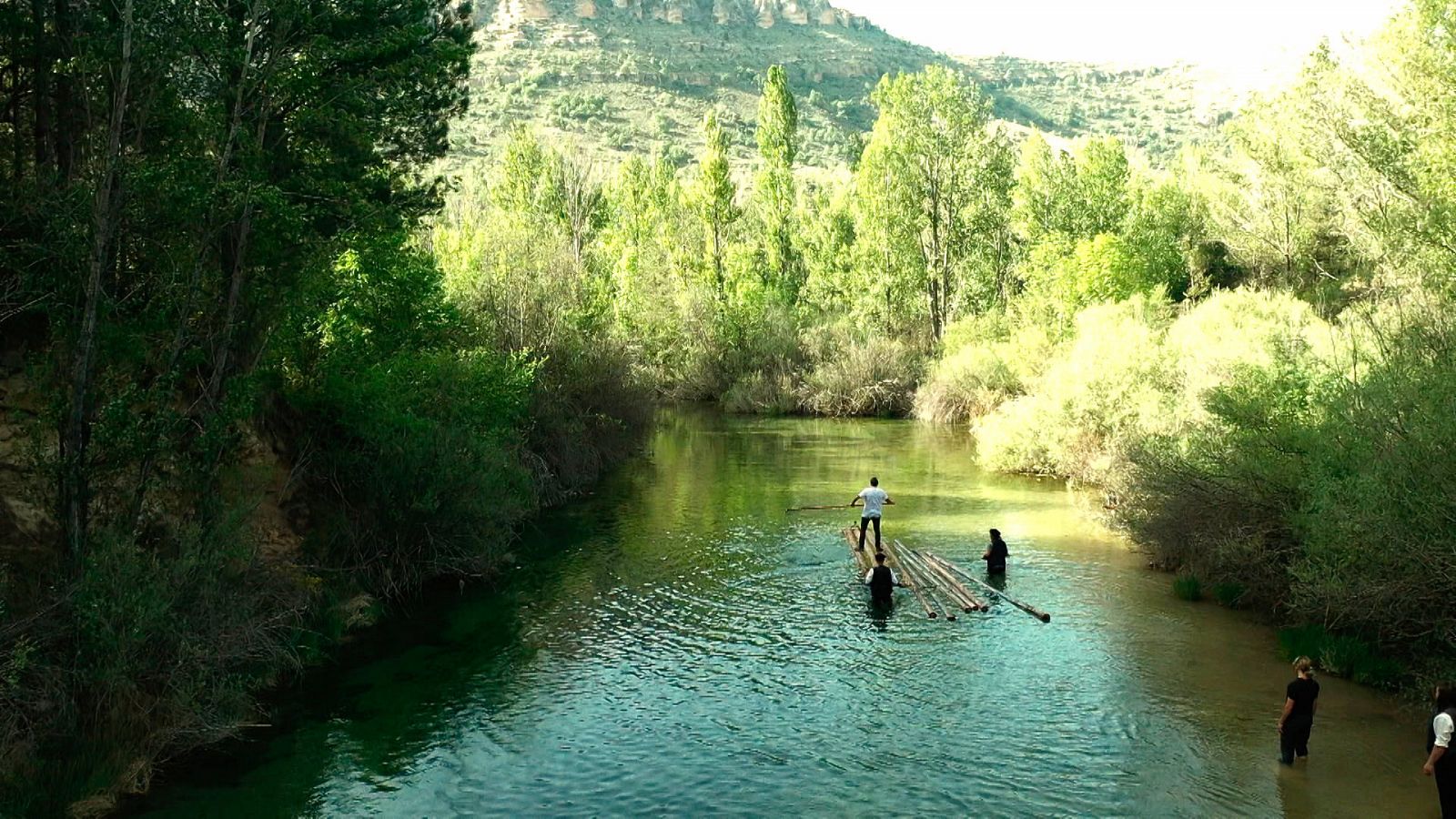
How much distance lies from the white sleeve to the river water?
4.85 feet

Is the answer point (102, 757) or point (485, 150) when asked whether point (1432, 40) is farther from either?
point (485, 150)

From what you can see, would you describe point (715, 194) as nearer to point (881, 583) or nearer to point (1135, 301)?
point (1135, 301)

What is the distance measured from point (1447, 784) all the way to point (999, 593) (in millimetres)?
11071

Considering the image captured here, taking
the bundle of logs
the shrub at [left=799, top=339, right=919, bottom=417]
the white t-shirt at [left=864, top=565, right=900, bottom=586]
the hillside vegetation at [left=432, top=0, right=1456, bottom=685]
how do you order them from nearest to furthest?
the hillside vegetation at [left=432, top=0, right=1456, bottom=685]
the bundle of logs
the white t-shirt at [left=864, top=565, right=900, bottom=586]
the shrub at [left=799, top=339, right=919, bottom=417]

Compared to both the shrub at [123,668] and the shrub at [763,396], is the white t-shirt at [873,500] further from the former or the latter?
the shrub at [763,396]

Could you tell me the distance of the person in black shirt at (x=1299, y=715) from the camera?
44.5ft

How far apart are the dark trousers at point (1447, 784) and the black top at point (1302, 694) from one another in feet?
6.00

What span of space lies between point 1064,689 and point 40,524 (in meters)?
15.5

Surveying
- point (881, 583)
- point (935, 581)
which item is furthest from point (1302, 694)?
point (935, 581)

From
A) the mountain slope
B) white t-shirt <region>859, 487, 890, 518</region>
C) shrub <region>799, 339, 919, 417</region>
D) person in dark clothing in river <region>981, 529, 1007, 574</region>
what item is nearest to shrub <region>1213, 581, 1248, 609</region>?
person in dark clothing in river <region>981, 529, 1007, 574</region>

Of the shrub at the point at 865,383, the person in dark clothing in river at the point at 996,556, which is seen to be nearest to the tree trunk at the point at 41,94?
the person in dark clothing in river at the point at 996,556

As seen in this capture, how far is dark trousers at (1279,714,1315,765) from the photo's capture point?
13875 mm

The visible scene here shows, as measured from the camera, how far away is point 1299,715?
13.8 m

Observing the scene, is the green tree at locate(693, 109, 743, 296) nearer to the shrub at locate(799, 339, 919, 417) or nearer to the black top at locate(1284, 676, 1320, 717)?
the shrub at locate(799, 339, 919, 417)
